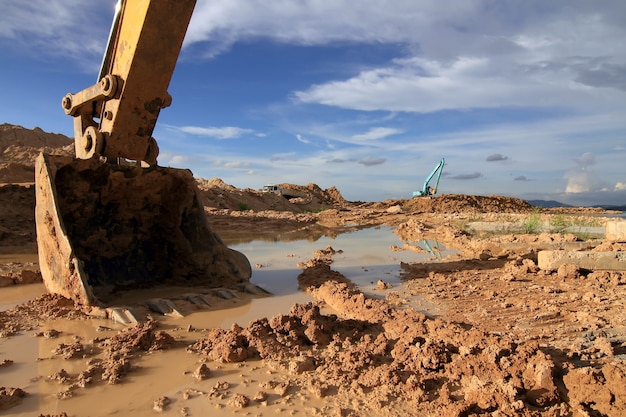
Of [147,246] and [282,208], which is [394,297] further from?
[282,208]

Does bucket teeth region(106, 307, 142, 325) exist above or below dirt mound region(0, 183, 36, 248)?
below

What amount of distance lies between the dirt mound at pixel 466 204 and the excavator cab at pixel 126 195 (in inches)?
740

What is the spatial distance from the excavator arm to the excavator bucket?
12.9 inches

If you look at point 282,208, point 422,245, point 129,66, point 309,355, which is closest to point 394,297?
point 309,355

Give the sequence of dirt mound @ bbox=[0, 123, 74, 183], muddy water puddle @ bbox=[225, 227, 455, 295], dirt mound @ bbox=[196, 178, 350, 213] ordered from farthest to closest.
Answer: dirt mound @ bbox=[196, 178, 350, 213] < dirt mound @ bbox=[0, 123, 74, 183] < muddy water puddle @ bbox=[225, 227, 455, 295]

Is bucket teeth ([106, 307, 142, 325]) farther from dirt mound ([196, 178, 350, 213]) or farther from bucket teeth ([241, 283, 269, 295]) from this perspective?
dirt mound ([196, 178, 350, 213])

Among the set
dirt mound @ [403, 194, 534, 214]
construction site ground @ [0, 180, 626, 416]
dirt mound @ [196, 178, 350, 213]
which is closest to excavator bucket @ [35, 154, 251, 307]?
construction site ground @ [0, 180, 626, 416]

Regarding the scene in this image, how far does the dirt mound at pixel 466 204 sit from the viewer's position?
2412 cm

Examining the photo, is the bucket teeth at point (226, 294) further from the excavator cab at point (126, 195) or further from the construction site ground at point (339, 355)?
the excavator cab at point (126, 195)

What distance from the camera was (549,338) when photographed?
3236 mm

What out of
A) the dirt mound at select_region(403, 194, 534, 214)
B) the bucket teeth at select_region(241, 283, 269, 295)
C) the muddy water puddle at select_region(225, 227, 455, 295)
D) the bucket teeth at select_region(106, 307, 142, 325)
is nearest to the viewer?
the bucket teeth at select_region(106, 307, 142, 325)

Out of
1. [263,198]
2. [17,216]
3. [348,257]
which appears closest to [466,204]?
[263,198]

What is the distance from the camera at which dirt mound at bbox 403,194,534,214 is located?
2412 cm

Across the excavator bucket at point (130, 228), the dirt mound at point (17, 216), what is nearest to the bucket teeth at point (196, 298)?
the excavator bucket at point (130, 228)
